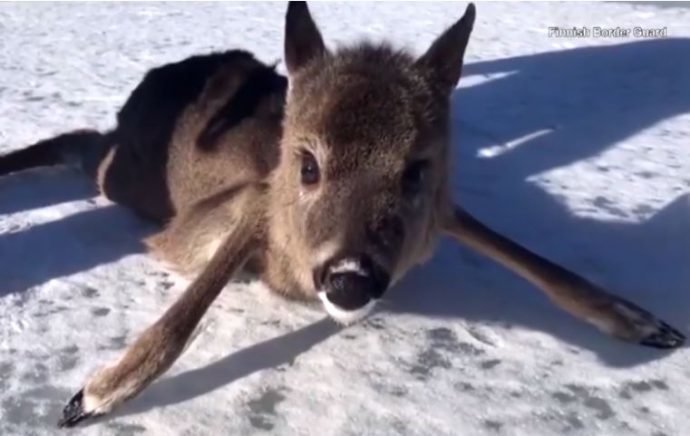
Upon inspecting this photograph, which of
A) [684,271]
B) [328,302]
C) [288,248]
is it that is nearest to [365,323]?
[288,248]

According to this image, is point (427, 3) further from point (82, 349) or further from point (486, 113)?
A: point (82, 349)

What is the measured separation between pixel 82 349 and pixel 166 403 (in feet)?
1.26

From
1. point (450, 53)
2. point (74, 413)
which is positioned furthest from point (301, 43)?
point (74, 413)

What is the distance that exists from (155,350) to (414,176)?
32.8 inches

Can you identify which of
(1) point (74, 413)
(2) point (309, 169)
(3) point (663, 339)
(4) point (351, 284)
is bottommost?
(3) point (663, 339)

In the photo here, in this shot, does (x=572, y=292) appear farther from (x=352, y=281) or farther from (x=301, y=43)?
(x=301, y=43)

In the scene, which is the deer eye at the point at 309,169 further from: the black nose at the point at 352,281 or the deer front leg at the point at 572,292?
the deer front leg at the point at 572,292

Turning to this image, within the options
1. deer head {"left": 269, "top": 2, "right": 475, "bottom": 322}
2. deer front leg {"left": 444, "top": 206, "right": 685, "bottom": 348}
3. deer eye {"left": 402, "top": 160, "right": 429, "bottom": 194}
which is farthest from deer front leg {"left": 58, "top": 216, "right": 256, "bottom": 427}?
deer front leg {"left": 444, "top": 206, "right": 685, "bottom": 348}

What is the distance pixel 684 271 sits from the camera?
3662 millimetres

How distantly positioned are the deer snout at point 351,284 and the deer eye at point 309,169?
0.35 meters

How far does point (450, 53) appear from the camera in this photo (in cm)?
344

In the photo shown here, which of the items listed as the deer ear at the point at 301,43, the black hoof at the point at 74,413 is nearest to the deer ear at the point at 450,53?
the deer ear at the point at 301,43

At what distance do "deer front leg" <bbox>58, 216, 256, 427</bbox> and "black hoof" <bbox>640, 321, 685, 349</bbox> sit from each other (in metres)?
1.16

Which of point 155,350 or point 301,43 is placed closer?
point 155,350
